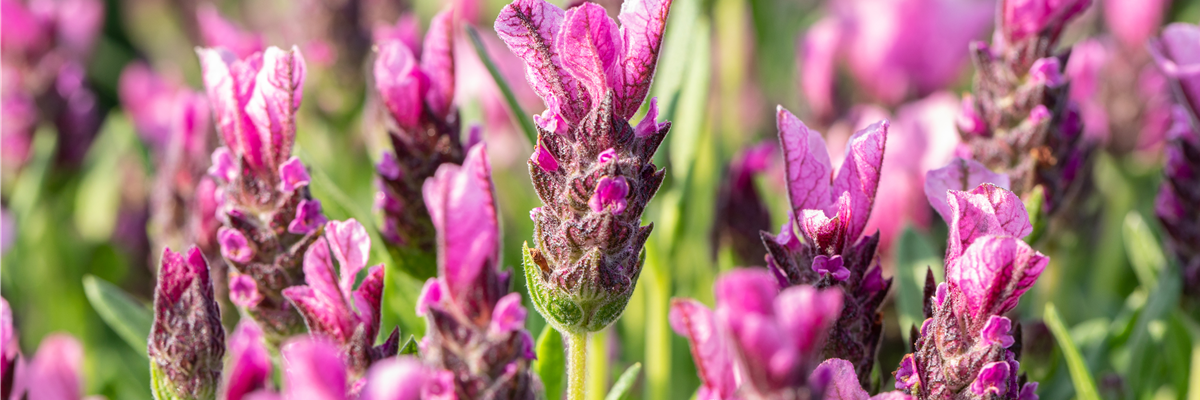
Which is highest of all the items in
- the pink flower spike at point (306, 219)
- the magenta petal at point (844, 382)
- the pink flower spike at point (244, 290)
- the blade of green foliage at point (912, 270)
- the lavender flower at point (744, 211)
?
the pink flower spike at point (306, 219)

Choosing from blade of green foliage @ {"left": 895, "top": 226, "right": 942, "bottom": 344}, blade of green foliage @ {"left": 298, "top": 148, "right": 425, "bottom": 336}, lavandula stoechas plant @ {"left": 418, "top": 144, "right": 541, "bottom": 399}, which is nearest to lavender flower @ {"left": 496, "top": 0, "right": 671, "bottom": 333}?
lavandula stoechas plant @ {"left": 418, "top": 144, "right": 541, "bottom": 399}

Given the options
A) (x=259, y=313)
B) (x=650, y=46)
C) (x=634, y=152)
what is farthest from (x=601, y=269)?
(x=259, y=313)

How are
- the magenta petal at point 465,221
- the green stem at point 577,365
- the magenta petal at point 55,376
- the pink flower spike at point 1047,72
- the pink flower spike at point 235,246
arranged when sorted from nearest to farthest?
the magenta petal at point 465,221
the green stem at point 577,365
the pink flower spike at point 235,246
the pink flower spike at point 1047,72
the magenta petal at point 55,376

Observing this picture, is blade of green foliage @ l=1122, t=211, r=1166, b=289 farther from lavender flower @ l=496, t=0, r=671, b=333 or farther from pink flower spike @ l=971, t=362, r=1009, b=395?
lavender flower @ l=496, t=0, r=671, b=333

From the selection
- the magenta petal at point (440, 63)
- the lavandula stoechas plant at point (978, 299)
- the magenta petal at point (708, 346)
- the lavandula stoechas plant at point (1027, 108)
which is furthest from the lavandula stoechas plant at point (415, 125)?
the lavandula stoechas plant at point (1027, 108)

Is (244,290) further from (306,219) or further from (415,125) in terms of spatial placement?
(415,125)

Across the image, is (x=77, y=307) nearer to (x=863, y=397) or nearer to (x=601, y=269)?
(x=601, y=269)

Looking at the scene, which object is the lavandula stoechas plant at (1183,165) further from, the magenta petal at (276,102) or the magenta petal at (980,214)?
the magenta petal at (276,102)
